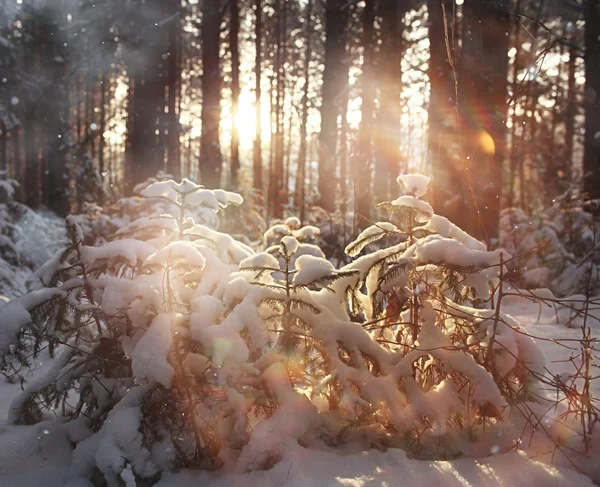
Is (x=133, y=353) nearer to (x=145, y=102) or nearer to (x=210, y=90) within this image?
(x=210, y=90)

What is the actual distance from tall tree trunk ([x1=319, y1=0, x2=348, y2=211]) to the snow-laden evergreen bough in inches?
331

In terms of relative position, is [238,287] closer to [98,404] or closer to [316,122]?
[98,404]

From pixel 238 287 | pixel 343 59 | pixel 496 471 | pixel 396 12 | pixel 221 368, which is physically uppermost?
pixel 396 12

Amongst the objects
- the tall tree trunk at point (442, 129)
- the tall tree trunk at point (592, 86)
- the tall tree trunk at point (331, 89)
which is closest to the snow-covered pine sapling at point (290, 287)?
the tall tree trunk at point (442, 129)

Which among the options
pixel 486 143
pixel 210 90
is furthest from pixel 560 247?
pixel 210 90

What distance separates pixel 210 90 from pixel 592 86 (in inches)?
298

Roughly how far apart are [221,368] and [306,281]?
57 centimetres

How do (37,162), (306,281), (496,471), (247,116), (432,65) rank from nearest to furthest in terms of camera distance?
(496,471)
(306,281)
(432,65)
(37,162)
(247,116)

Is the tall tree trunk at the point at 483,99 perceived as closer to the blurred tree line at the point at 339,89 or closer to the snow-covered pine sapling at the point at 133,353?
the blurred tree line at the point at 339,89

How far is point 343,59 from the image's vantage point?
11594 mm

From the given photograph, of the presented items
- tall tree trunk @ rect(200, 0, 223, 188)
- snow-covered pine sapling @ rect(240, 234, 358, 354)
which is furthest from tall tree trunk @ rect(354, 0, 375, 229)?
snow-covered pine sapling @ rect(240, 234, 358, 354)

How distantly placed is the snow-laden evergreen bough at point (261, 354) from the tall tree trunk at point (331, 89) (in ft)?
27.5

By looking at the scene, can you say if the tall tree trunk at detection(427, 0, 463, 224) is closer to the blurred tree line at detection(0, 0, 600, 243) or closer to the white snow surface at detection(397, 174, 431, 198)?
the blurred tree line at detection(0, 0, 600, 243)

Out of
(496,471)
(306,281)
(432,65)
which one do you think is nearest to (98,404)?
(306,281)
